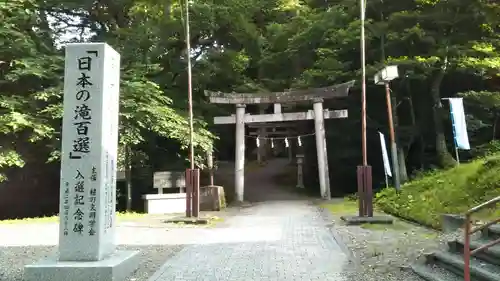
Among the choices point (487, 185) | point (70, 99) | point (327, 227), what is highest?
point (70, 99)

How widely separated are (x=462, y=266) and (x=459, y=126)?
9.20m

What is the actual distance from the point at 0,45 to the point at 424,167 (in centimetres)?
1777

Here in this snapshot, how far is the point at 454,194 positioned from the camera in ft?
39.4

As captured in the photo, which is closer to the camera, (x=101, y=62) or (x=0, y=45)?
(x=101, y=62)

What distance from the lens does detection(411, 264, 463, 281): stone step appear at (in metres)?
6.10

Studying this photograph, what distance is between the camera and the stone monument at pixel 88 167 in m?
6.80

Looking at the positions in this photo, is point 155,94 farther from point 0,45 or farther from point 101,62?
point 101,62

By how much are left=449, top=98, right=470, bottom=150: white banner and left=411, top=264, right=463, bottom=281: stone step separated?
8.29m

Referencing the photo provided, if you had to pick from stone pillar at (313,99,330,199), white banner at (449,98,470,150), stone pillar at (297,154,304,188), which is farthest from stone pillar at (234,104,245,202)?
white banner at (449,98,470,150)

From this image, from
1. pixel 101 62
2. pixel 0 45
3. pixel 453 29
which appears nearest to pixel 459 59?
pixel 453 29

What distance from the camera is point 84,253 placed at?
6.77 meters

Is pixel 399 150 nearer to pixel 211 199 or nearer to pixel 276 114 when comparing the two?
pixel 276 114

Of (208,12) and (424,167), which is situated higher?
(208,12)

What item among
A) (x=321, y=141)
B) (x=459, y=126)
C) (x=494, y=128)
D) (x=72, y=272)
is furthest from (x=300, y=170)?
(x=72, y=272)
